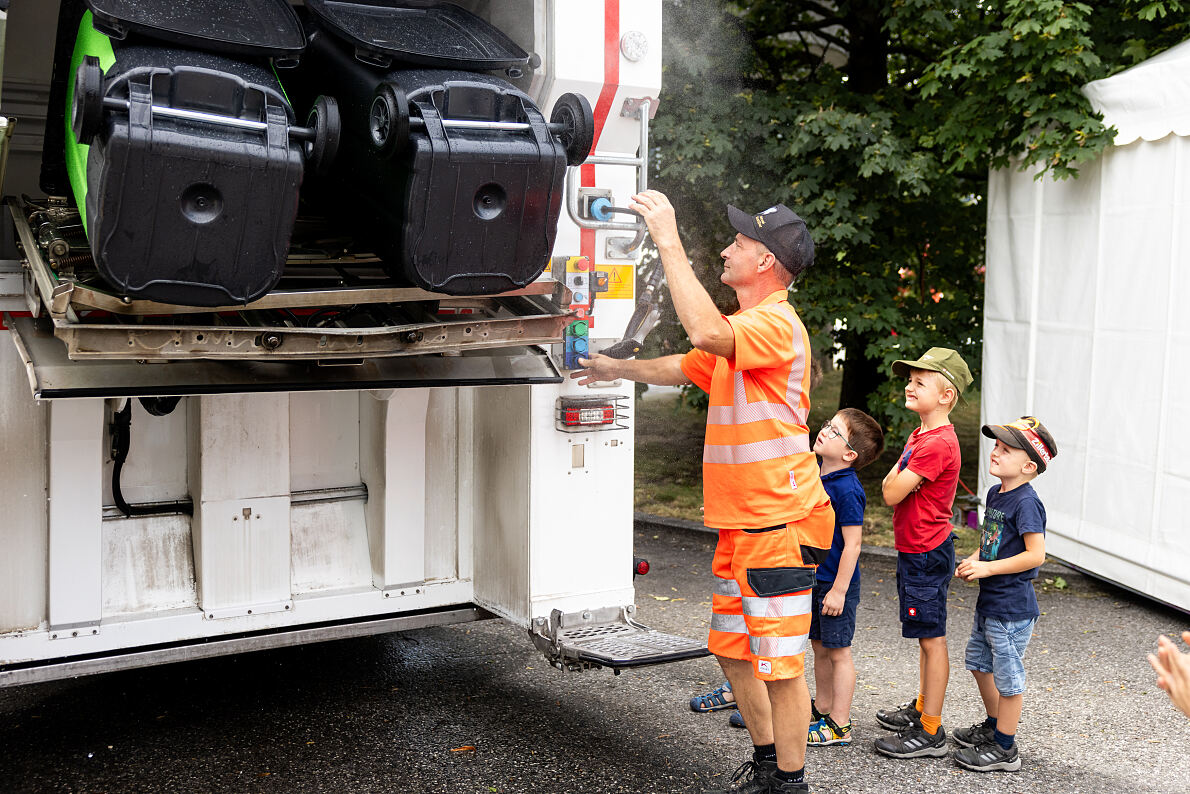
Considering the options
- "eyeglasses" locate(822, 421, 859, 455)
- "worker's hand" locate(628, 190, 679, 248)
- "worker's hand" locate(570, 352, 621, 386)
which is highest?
"worker's hand" locate(628, 190, 679, 248)

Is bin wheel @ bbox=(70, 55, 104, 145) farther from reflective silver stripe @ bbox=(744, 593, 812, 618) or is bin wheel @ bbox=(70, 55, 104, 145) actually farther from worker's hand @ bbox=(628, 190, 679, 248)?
reflective silver stripe @ bbox=(744, 593, 812, 618)

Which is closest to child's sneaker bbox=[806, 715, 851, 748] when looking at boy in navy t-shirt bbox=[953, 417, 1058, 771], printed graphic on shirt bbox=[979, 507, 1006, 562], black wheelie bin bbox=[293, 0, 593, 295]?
boy in navy t-shirt bbox=[953, 417, 1058, 771]

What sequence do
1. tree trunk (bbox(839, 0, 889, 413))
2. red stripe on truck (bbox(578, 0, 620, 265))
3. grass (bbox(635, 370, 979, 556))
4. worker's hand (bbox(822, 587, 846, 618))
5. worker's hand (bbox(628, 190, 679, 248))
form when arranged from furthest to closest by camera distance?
1. tree trunk (bbox(839, 0, 889, 413))
2. grass (bbox(635, 370, 979, 556))
3. worker's hand (bbox(822, 587, 846, 618))
4. red stripe on truck (bbox(578, 0, 620, 265))
5. worker's hand (bbox(628, 190, 679, 248))

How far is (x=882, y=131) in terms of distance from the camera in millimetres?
7012

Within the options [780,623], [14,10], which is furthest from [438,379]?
[14,10]

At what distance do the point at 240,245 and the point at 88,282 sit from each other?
44 cm

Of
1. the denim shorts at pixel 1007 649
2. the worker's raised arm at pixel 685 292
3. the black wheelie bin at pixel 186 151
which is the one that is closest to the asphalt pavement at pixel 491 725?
the denim shorts at pixel 1007 649

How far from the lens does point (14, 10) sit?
11.1 ft

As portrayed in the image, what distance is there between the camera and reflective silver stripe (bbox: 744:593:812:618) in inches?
123

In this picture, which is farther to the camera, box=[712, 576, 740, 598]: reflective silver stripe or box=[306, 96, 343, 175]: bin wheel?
box=[712, 576, 740, 598]: reflective silver stripe

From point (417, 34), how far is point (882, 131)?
456cm

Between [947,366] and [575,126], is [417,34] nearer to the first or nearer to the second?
[575,126]

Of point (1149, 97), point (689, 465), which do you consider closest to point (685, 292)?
point (1149, 97)

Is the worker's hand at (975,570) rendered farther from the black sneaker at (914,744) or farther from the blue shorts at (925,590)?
the black sneaker at (914,744)
